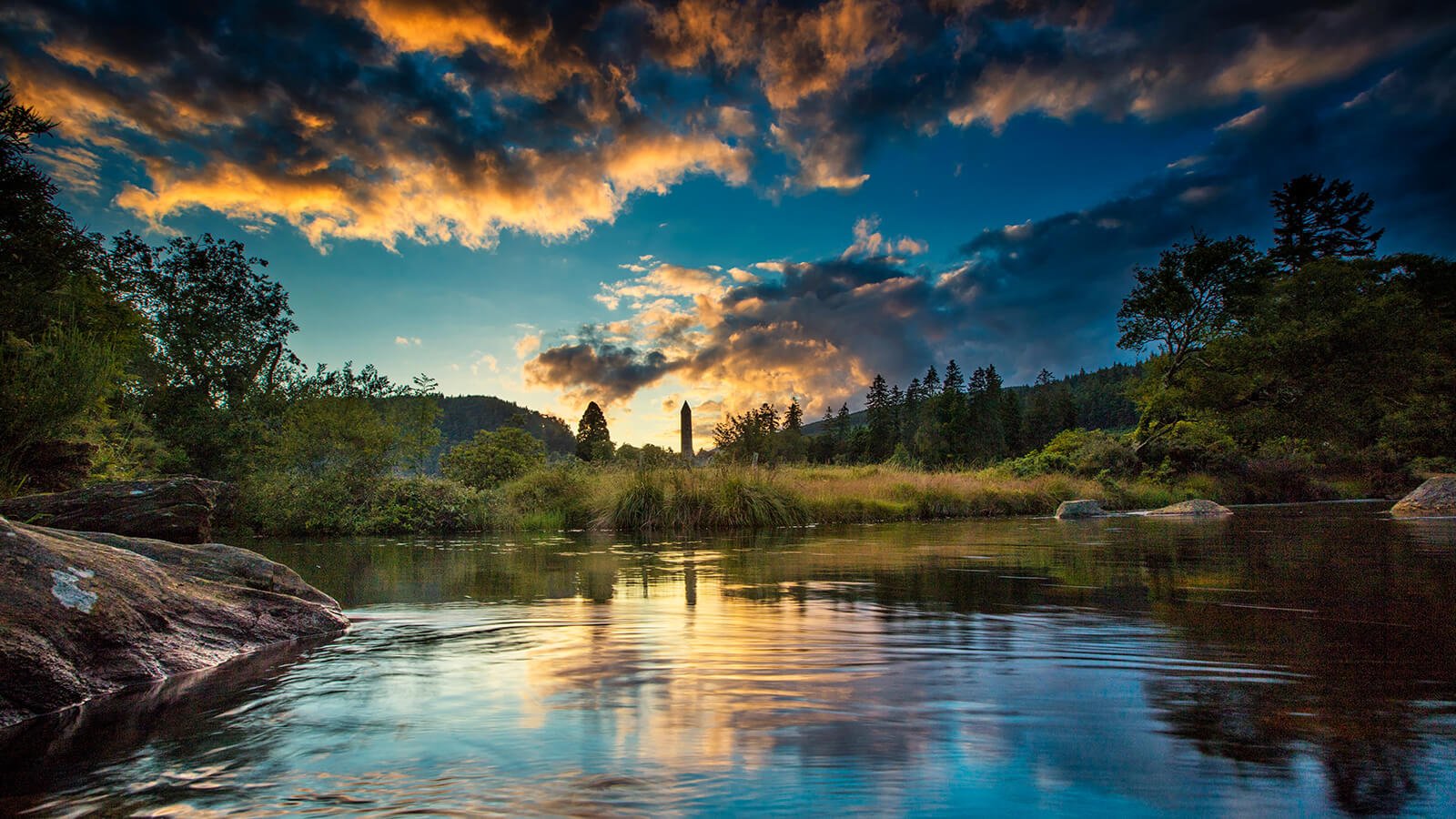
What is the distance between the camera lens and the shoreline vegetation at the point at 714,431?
15.5 metres

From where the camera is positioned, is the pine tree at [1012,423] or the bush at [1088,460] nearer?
the bush at [1088,460]

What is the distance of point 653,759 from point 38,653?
2282 mm

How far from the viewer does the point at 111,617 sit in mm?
2643

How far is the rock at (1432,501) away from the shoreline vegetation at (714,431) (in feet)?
33.6

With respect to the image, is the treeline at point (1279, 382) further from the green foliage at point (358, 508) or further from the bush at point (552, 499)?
the green foliage at point (358, 508)

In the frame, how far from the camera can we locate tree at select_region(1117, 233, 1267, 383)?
27.2 m

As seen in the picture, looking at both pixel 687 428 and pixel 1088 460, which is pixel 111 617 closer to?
pixel 687 428

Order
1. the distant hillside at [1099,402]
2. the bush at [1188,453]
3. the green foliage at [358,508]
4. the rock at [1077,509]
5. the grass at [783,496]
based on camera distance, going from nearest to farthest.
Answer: the grass at [783,496] → the green foliage at [358,508] → the rock at [1077,509] → the bush at [1188,453] → the distant hillside at [1099,402]

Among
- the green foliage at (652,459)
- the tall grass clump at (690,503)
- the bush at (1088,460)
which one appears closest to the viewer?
the tall grass clump at (690,503)

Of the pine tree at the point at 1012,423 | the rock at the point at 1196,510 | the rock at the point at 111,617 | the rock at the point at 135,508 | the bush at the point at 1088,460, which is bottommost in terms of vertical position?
the rock at the point at 1196,510

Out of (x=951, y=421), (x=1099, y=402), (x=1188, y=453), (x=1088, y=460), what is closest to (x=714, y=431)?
(x=1088, y=460)

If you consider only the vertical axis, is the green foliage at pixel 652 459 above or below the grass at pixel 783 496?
above

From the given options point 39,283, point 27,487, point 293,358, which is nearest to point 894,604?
point 27,487

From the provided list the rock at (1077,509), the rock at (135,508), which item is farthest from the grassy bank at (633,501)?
the rock at (135,508)
